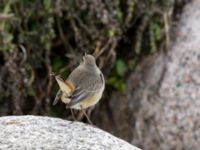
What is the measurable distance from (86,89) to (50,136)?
60 centimetres

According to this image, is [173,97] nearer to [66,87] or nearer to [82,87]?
[82,87]

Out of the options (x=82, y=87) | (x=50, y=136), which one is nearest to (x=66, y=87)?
(x=82, y=87)

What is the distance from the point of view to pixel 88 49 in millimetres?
8375

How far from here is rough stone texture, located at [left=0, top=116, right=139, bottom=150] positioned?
5.26 metres

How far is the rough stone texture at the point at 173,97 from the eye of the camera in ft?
26.4

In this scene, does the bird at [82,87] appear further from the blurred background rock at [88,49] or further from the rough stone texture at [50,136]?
the blurred background rock at [88,49]

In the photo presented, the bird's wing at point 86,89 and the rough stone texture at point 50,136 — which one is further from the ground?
the bird's wing at point 86,89

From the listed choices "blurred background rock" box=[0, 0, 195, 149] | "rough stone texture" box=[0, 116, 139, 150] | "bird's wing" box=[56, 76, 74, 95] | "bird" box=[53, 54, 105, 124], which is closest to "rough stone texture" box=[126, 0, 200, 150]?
"blurred background rock" box=[0, 0, 195, 149]

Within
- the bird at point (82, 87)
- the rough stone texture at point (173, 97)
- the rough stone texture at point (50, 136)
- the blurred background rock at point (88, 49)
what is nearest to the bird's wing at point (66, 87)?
the bird at point (82, 87)

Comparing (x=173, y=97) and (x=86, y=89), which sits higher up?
(x=86, y=89)

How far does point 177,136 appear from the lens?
8055mm

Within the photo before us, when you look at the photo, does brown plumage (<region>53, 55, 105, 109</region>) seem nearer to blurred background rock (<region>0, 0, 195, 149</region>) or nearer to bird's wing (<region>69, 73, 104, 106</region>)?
bird's wing (<region>69, 73, 104, 106</region>)

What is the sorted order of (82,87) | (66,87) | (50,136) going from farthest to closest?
(82,87) → (66,87) → (50,136)

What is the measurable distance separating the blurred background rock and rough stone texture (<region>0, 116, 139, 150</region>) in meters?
2.22
